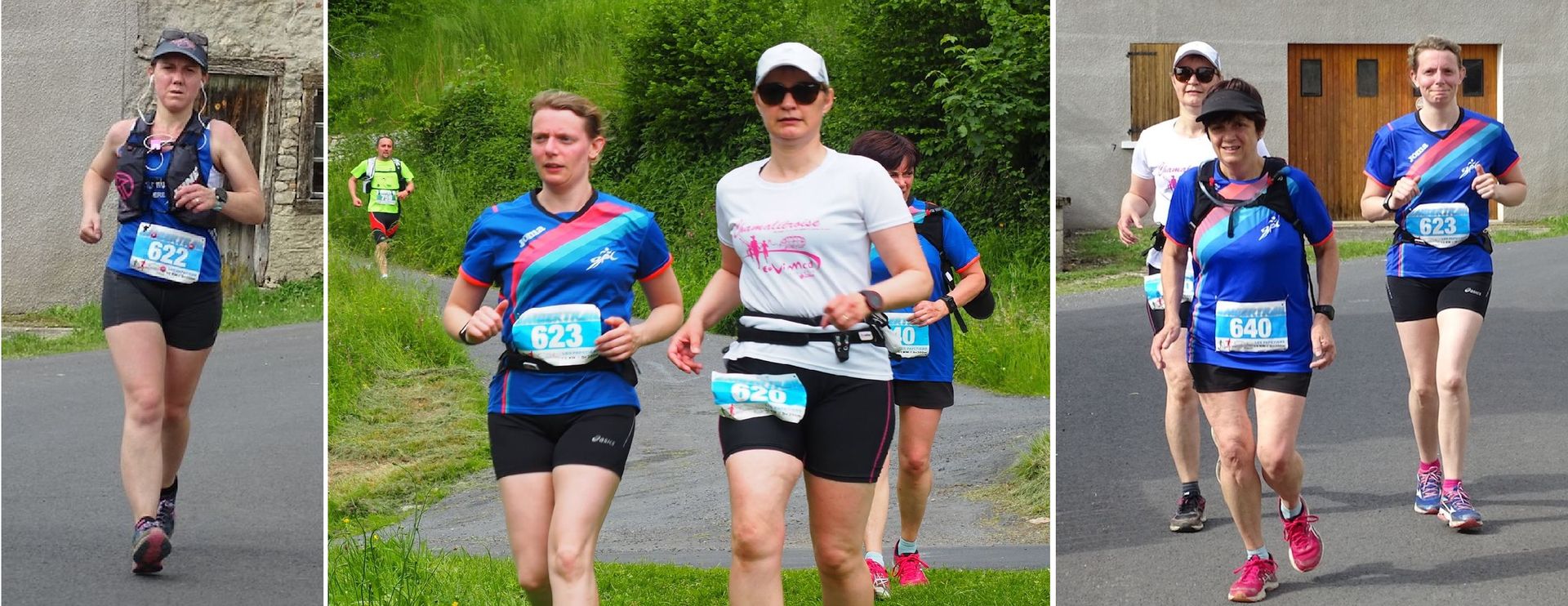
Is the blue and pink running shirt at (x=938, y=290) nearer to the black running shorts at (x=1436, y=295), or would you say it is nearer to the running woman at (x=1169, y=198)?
the running woman at (x=1169, y=198)

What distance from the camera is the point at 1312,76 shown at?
35.2 feet

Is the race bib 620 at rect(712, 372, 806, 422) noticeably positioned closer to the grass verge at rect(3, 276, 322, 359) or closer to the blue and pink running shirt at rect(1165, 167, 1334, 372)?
the blue and pink running shirt at rect(1165, 167, 1334, 372)

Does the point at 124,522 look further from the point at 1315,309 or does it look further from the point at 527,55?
the point at 1315,309

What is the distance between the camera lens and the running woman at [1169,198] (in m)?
5.72

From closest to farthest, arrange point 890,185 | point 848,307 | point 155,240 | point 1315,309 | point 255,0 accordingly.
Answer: point 848,307 < point 890,185 < point 1315,309 < point 155,240 < point 255,0

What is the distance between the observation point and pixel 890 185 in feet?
13.3

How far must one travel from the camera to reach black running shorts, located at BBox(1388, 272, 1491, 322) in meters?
5.95

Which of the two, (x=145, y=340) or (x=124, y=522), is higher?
(x=145, y=340)

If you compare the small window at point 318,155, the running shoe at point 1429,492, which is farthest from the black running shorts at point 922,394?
the small window at point 318,155

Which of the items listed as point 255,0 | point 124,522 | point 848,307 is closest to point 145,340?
point 124,522

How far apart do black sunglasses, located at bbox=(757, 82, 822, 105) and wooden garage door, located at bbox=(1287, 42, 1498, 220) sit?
23.9ft

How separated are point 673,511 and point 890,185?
3.49 metres

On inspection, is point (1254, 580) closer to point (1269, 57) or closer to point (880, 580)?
point (880, 580)

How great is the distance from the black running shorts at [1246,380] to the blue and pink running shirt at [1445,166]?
1.27m
